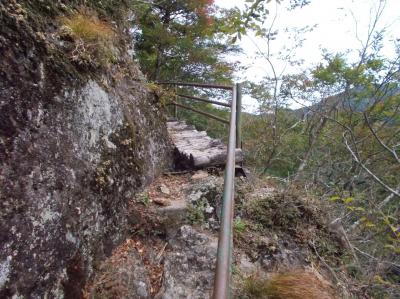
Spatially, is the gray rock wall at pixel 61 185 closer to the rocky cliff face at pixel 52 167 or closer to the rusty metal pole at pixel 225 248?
the rocky cliff face at pixel 52 167

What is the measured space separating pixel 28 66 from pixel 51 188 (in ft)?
1.91

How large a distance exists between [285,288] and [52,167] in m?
1.27

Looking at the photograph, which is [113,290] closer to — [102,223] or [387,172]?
[102,223]

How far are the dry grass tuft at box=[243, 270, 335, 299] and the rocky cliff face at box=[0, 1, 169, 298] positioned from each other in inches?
34.0

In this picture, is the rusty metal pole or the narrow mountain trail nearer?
the rusty metal pole

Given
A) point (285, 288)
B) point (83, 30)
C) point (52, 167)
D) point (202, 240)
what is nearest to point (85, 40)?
point (83, 30)

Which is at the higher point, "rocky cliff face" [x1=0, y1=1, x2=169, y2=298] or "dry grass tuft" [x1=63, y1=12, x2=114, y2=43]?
"dry grass tuft" [x1=63, y1=12, x2=114, y2=43]

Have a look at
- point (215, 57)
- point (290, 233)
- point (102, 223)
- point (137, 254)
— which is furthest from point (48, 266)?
point (215, 57)

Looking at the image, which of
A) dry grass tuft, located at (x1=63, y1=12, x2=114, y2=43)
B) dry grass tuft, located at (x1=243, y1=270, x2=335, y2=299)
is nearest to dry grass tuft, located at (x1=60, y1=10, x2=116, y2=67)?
dry grass tuft, located at (x1=63, y1=12, x2=114, y2=43)

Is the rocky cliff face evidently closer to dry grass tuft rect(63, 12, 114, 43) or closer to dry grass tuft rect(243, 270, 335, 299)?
dry grass tuft rect(63, 12, 114, 43)

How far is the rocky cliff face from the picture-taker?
1168 mm

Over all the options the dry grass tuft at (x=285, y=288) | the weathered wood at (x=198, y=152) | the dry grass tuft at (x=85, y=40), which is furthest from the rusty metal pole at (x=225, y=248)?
the weathered wood at (x=198, y=152)

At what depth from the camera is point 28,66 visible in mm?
1335

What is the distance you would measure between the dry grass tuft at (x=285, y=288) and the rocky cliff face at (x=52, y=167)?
864 millimetres
